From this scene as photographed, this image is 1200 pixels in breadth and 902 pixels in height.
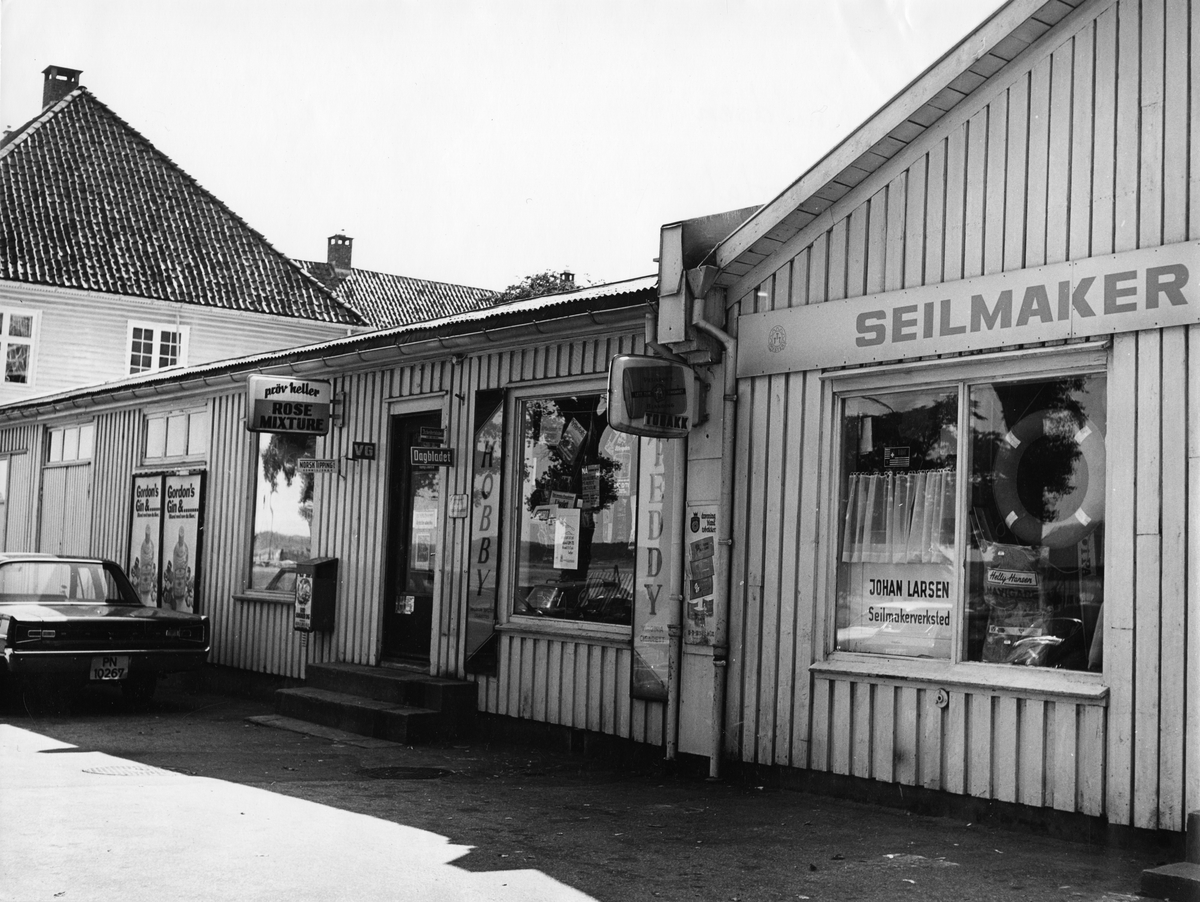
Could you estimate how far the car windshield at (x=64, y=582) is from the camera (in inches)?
511

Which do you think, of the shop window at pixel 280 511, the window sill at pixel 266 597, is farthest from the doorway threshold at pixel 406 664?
the shop window at pixel 280 511

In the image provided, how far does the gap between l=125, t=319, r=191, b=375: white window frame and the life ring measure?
2591 centimetres

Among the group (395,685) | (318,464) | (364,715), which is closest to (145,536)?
(318,464)

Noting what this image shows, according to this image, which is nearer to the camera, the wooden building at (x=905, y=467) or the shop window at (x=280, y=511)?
the wooden building at (x=905, y=467)

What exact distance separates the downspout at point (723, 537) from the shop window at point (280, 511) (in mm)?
6007

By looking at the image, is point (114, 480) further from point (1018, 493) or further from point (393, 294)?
point (393, 294)

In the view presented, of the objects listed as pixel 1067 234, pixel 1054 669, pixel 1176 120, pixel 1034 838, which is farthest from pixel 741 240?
pixel 1034 838

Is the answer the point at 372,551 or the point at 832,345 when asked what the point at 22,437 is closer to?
the point at 372,551

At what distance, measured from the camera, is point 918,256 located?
8148mm

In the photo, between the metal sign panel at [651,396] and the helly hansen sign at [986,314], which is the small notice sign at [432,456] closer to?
the metal sign panel at [651,396]

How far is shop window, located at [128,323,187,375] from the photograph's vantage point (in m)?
31.0

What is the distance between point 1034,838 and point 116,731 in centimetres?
750

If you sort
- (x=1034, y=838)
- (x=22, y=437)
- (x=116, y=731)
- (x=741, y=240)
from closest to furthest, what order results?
(x=1034, y=838), (x=741, y=240), (x=116, y=731), (x=22, y=437)

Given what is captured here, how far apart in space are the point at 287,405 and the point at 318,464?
26.6 inches
